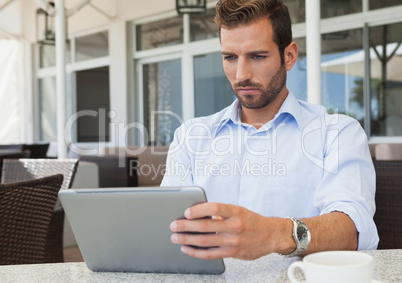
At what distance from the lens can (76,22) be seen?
30.9ft

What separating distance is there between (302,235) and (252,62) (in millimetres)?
678

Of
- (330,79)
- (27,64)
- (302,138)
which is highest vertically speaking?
(27,64)

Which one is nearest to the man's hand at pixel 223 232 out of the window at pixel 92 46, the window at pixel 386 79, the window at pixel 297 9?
the window at pixel 386 79

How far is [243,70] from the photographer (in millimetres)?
1565

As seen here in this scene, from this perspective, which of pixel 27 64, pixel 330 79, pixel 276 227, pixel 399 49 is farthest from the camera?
pixel 27 64

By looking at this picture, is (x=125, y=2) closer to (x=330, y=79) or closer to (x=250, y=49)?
(x=330, y=79)

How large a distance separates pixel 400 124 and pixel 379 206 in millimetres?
4337

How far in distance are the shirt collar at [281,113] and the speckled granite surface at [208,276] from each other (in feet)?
2.09

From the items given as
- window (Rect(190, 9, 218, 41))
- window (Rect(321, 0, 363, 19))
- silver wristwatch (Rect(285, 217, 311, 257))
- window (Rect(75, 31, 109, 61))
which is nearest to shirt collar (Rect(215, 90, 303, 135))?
silver wristwatch (Rect(285, 217, 311, 257))

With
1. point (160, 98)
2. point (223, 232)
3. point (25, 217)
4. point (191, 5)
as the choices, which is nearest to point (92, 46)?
point (160, 98)

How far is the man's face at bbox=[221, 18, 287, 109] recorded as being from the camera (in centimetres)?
157

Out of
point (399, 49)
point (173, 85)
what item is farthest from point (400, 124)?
point (173, 85)

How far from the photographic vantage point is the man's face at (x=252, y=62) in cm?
157

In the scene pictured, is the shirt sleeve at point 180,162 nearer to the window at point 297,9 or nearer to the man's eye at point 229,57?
the man's eye at point 229,57
